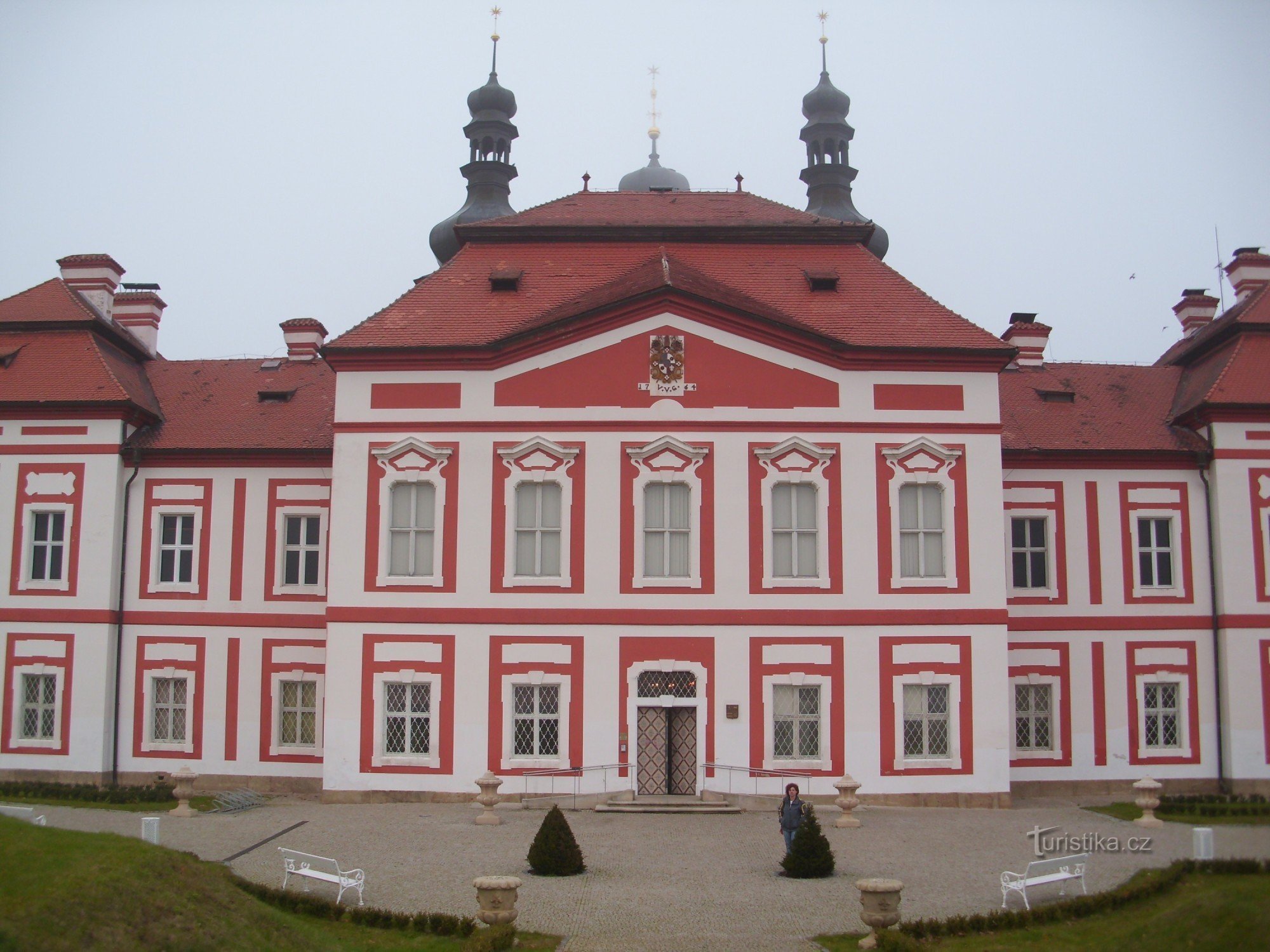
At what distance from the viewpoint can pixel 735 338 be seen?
27047 millimetres

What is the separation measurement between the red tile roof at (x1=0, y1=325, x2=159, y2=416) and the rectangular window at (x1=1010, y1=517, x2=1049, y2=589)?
23161 mm

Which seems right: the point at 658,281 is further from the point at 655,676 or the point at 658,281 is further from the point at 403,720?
the point at 403,720

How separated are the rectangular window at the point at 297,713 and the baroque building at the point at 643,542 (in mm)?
69

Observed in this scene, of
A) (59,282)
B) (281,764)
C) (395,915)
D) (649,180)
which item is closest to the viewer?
(395,915)

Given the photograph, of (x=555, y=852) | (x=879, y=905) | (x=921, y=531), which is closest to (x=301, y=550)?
(x=555, y=852)

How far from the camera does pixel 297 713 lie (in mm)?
29422

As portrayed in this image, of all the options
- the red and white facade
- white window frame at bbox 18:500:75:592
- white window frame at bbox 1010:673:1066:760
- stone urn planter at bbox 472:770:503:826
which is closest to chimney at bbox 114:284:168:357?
the red and white facade

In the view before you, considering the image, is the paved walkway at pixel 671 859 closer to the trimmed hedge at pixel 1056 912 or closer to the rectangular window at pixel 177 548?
the trimmed hedge at pixel 1056 912

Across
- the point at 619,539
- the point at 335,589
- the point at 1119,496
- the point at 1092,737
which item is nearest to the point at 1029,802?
the point at 1092,737

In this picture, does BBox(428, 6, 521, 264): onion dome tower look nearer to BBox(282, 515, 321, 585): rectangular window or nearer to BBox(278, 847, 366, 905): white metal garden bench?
BBox(282, 515, 321, 585): rectangular window

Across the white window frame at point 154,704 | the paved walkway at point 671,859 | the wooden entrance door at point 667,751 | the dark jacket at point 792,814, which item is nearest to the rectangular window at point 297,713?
the white window frame at point 154,704

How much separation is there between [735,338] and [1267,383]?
14.3 metres

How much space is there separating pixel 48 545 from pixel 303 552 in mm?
6458

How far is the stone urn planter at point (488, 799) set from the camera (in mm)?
23047
